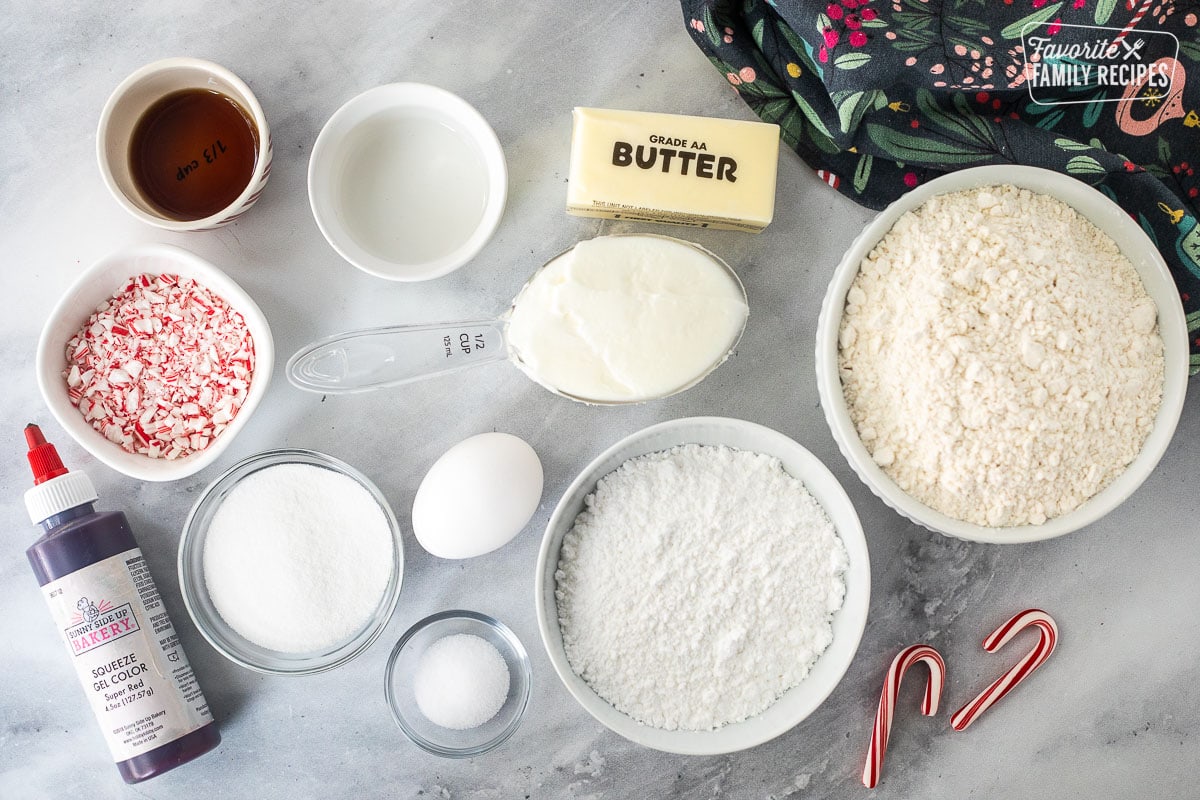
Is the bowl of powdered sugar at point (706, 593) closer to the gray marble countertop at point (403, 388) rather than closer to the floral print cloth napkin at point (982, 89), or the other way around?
the gray marble countertop at point (403, 388)

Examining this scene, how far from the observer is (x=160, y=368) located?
1.06m

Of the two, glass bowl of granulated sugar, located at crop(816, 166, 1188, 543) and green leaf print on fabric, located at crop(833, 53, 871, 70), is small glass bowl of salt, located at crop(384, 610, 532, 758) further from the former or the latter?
green leaf print on fabric, located at crop(833, 53, 871, 70)

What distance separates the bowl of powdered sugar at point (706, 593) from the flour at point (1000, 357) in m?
0.13

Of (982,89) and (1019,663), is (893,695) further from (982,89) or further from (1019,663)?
(982,89)

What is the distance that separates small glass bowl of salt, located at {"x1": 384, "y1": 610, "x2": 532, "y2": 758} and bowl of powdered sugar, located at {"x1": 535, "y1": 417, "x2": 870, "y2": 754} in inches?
4.8

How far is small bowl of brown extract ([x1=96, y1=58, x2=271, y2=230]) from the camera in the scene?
41.6 inches

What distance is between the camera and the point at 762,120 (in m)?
1.11

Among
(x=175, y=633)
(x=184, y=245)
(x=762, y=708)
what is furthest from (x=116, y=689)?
(x=762, y=708)

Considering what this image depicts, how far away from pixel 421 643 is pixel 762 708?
0.49 m

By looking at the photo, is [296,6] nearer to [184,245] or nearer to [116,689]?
[184,245]

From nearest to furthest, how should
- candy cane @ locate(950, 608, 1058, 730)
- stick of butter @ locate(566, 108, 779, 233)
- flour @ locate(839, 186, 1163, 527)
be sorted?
flour @ locate(839, 186, 1163, 527), stick of butter @ locate(566, 108, 779, 233), candy cane @ locate(950, 608, 1058, 730)

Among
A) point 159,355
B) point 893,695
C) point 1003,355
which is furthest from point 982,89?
point 159,355

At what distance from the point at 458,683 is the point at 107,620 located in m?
0.47

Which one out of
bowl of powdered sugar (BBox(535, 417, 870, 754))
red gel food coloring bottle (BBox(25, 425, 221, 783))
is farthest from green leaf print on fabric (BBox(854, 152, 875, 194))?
red gel food coloring bottle (BBox(25, 425, 221, 783))
